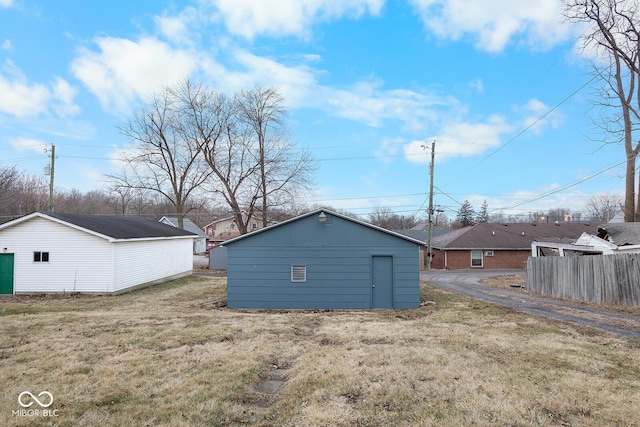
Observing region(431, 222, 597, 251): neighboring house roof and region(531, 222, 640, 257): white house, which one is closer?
region(531, 222, 640, 257): white house

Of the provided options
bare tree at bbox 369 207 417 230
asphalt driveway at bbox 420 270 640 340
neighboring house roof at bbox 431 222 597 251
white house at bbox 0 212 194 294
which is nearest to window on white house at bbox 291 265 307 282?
asphalt driveway at bbox 420 270 640 340

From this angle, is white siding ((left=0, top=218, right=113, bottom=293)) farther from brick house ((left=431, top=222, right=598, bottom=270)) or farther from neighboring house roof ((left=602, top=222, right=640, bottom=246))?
brick house ((left=431, top=222, right=598, bottom=270))

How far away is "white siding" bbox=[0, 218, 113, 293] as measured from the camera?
18.3 m

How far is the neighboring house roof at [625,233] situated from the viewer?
18.6m

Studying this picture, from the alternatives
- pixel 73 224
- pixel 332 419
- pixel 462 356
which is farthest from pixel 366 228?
pixel 73 224

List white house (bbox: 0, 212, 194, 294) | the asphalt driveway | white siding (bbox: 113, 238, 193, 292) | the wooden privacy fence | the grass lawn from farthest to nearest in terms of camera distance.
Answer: white siding (bbox: 113, 238, 193, 292) < white house (bbox: 0, 212, 194, 294) < the wooden privacy fence < the asphalt driveway < the grass lawn

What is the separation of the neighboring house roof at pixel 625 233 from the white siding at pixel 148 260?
24.8m

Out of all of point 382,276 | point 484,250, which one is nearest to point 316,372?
point 382,276

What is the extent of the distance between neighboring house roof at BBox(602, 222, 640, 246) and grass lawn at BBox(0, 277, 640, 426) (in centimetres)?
1138

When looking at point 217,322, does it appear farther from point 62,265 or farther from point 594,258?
point 594,258

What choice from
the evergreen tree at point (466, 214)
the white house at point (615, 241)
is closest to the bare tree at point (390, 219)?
the evergreen tree at point (466, 214)

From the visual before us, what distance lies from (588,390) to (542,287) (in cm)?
1473

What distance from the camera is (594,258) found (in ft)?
49.0

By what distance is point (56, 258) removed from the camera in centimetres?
1841
